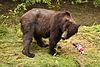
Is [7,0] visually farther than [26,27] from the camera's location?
Yes

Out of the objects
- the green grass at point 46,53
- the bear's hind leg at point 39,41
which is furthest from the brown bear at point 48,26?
the green grass at point 46,53

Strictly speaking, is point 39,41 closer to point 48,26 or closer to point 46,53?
point 46,53

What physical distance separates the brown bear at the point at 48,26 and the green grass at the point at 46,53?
8.8 inches

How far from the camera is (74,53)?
782cm

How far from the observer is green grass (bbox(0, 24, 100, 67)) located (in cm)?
702

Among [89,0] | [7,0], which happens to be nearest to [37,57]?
[7,0]

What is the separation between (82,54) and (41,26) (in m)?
1.15

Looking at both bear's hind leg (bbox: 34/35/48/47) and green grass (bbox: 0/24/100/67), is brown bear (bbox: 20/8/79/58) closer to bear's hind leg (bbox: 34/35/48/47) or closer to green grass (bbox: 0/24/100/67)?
bear's hind leg (bbox: 34/35/48/47)

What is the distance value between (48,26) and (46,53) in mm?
596

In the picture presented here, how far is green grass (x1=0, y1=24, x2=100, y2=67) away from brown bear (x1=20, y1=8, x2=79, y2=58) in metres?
0.22

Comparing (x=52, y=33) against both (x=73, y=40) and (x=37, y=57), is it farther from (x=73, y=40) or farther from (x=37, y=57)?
(x=73, y=40)

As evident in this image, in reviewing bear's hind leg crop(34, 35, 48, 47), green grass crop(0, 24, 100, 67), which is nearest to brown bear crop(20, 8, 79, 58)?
bear's hind leg crop(34, 35, 48, 47)

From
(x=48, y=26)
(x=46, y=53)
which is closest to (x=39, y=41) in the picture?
(x=46, y=53)

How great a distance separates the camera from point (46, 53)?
7527 millimetres
